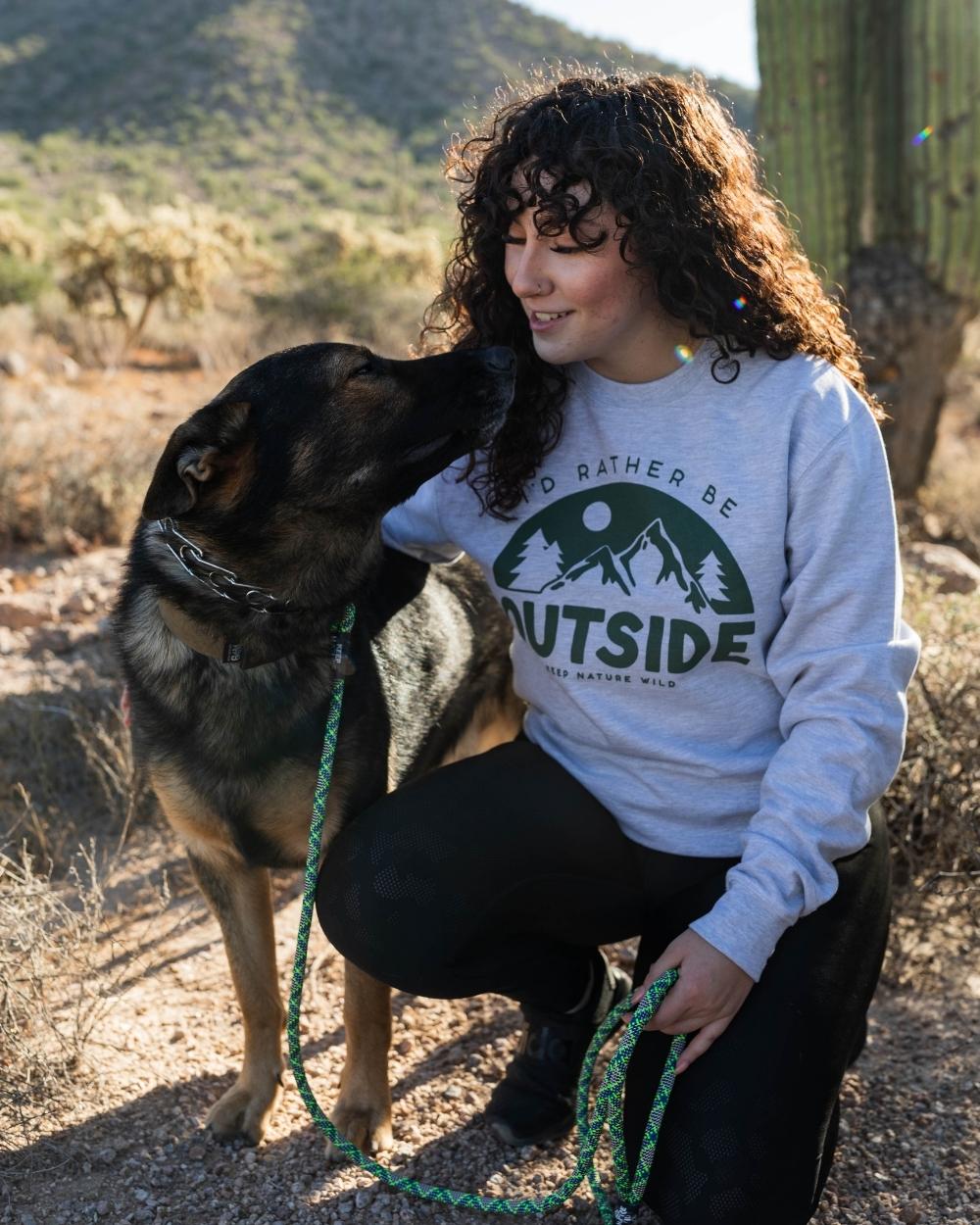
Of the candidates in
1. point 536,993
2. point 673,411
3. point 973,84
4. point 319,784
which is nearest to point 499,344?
point 673,411

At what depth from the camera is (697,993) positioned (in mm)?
2123

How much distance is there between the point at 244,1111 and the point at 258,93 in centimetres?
3589

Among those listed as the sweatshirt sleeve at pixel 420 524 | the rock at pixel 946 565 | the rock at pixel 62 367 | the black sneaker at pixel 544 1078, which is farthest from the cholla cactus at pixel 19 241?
the black sneaker at pixel 544 1078

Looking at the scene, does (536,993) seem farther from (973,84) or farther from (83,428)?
(83,428)

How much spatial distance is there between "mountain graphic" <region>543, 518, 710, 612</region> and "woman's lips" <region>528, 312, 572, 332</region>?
1.50 feet

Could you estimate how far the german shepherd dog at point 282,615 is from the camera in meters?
2.48

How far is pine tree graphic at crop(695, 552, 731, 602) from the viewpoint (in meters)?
2.37

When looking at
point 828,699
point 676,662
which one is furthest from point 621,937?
point 828,699

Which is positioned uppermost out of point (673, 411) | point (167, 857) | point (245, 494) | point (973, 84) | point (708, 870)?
point (973, 84)

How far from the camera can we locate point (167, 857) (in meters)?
3.97

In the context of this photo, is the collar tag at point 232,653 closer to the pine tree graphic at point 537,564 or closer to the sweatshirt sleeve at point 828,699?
the pine tree graphic at point 537,564

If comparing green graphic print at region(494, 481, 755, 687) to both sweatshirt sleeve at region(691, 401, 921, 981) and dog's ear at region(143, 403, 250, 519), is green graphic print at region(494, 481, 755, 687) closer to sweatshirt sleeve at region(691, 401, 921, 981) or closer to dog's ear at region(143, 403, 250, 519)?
sweatshirt sleeve at region(691, 401, 921, 981)

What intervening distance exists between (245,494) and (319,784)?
2.04ft

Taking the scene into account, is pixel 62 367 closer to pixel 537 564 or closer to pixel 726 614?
pixel 537 564
